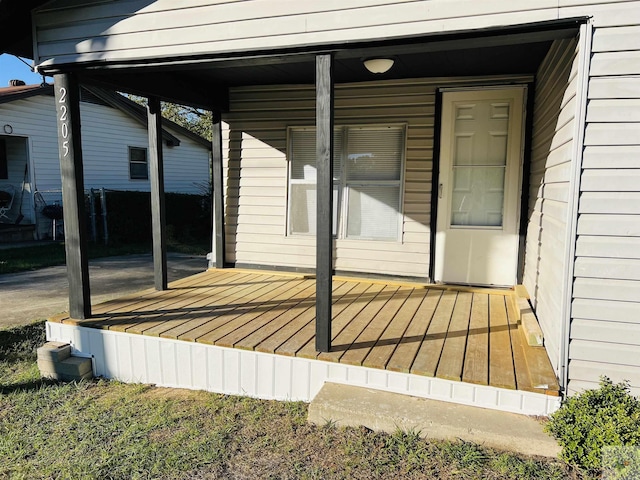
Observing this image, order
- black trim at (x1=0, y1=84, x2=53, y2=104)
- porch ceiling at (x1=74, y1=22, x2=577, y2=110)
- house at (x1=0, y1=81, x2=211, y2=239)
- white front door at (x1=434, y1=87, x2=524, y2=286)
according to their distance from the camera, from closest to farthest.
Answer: porch ceiling at (x1=74, y1=22, x2=577, y2=110) < white front door at (x1=434, y1=87, x2=524, y2=286) < black trim at (x1=0, y1=84, x2=53, y2=104) < house at (x1=0, y1=81, x2=211, y2=239)

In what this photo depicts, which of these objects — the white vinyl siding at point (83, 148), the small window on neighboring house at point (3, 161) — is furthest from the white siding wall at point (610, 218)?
the small window on neighboring house at point (3, 161)

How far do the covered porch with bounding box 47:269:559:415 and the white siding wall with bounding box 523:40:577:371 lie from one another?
0.27m

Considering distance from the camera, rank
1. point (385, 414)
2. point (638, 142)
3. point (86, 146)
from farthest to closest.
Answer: point (86, 146) < point (385, 414) < point (638, 142)

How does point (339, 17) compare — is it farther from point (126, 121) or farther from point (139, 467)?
point (126, 121)

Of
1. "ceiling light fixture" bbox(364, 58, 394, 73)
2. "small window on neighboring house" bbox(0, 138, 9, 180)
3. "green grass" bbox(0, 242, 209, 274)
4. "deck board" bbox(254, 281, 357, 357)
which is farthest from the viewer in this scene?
"small window on neighboring house" bbox(0, 138, 9, 180)

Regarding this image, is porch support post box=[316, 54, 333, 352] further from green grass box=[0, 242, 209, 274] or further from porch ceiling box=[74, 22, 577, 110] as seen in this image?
green grass box=[0, 242, 209, 274]

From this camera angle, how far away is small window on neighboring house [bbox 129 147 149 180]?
12.4 m

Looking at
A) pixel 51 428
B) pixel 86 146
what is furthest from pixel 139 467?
pixel 86 146

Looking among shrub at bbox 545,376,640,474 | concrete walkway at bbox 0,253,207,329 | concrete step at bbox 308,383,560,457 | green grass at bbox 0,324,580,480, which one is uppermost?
shrub at bbox 545,376,640,474

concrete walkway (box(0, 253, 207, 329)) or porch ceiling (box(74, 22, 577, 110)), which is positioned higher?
porch ceiling (box(74, 22, 577, 110))

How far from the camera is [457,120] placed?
14.3 feet

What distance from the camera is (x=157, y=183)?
13.9 feet

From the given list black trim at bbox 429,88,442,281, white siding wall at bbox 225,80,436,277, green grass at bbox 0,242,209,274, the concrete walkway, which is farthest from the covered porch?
green grass at bbox 0,242,209,274

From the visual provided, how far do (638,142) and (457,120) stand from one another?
2.34 meters
